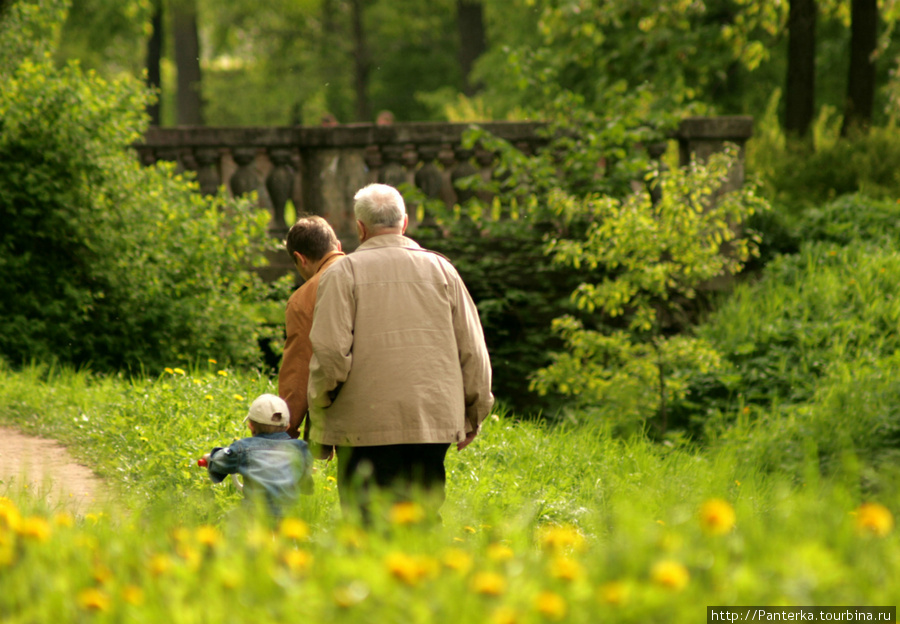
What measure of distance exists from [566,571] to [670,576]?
0.89 feet

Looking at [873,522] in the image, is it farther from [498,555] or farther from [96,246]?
[96,246]

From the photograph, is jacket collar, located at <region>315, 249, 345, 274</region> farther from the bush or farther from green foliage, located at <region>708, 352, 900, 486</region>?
the bush

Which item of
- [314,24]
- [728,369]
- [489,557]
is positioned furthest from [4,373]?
[314,24]

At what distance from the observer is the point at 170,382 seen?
7.32 metres

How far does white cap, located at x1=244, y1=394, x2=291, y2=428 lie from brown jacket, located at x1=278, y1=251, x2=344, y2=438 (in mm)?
215

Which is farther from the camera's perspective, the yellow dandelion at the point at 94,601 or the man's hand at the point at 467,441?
the man's hand at the point at 467,441

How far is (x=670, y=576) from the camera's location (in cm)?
208

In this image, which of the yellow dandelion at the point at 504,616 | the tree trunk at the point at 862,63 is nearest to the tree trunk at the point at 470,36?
the tree trunk at the point at 862,63

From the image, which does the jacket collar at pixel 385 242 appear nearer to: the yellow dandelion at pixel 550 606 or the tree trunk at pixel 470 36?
the yellow dandelion at pixel 550 606

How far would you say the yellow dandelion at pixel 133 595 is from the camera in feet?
7.46

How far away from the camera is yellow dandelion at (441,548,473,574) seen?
91.8 inches

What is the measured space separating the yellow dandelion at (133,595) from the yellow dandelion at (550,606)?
0.91 m

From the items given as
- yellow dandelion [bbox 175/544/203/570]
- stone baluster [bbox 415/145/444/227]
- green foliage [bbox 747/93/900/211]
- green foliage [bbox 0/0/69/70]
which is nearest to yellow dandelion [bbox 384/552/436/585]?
yellow dandelion [bbox 175/544/203/570]

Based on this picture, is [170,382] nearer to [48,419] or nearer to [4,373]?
[48,419]
